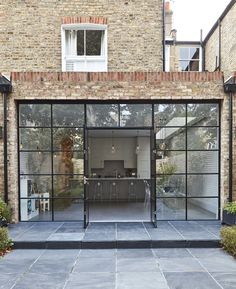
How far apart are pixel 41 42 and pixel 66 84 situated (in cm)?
287

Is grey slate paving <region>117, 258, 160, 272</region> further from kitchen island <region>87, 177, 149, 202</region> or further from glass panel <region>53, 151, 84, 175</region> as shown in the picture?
kitchen island <region>87, 177, 149, 202</region>

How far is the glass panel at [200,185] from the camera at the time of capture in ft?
26.5

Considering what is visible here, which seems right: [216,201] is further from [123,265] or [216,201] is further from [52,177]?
[52,177]

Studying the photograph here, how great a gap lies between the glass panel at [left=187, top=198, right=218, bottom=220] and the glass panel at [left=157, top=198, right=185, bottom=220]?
216mm

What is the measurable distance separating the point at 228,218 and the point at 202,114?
2.78m

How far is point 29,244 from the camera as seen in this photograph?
20.4ft

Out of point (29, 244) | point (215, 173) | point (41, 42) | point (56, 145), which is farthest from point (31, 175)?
point (215, 173)

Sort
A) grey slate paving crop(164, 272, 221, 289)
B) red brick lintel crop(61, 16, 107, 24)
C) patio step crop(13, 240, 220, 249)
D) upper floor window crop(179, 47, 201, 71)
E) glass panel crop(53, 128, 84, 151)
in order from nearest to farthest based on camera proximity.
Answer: grey slate paving crop(164, 272, 221, 289) → patio step crop(13, 240, 220, 249) → glass panel crop(53, 128, 84, 151) → red brick lintel crop(61, 16, 107, 24) → upper floor window crop(179, 47, 201, 71)

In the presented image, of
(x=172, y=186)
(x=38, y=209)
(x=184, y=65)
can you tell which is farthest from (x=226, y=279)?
(x=184, y=65)

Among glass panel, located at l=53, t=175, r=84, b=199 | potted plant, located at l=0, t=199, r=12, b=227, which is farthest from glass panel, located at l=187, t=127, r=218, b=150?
potted plant, located at l=0, t=199, r=12, b=227

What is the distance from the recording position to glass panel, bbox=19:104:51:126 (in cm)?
793

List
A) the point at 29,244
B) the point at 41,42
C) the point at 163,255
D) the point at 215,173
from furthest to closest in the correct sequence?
the point at 41,42
the point at 215,173
the point at 29,244
the point at 163,255

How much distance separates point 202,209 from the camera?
8.13 meters

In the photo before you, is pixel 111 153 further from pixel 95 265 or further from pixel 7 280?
pixel 7 280
